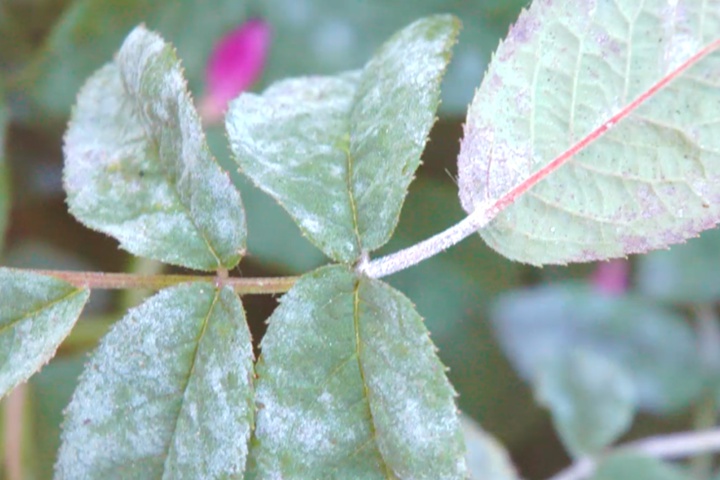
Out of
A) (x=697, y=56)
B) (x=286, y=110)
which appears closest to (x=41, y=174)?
(x=286, y=110)

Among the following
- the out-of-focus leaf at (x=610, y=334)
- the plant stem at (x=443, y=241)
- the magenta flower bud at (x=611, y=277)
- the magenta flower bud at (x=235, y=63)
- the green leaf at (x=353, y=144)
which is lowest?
the out-of-focus leaf at (x=610, y=334)

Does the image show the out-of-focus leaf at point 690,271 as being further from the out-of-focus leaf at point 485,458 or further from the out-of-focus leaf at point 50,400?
the out-of-focus leaf at point 50,400

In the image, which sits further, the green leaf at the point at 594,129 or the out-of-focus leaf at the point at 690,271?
the out-of-focus leaf at the point at 690,271

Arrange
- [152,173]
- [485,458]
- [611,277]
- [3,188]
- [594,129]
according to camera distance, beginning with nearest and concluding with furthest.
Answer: [594,129], [152,173], [485,458], [3,188], [611,277]

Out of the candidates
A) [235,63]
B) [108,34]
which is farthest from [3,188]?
[235,63]

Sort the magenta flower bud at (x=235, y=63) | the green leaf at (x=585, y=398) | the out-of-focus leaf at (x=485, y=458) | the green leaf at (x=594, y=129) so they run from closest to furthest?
1. the green leaf at (x=594, y=129)
2. the out-of-focus leaf at (x=485, y=458)
3. the green leaf at (x=585, y=398)
4. the magenta flower bud at (x=235, y=63)

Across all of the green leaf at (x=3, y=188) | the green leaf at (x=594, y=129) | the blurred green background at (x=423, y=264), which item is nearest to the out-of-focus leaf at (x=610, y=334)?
the blurred green background at (x=423, y=264)

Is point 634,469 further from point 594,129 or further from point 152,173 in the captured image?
point 152,173
